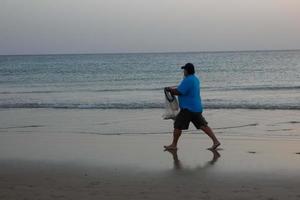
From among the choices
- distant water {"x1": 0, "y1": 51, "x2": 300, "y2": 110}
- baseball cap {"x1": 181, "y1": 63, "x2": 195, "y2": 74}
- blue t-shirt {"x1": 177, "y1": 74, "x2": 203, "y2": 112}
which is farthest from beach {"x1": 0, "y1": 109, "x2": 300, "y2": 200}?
distant water {"x1": 0, "y1": 51, "x2": 300, "y2": 110}

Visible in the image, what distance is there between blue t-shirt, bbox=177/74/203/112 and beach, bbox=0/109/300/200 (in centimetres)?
76

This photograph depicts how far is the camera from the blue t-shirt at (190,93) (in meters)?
8.67

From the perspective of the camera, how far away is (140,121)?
13.5 m

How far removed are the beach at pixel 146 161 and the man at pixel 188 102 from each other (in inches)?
15.8

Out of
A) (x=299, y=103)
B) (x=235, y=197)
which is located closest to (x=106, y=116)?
(x=299, y=103)

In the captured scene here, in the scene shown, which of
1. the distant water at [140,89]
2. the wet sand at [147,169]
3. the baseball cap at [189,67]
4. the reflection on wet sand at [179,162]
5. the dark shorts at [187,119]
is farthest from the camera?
Answer: the distant water at [140,89]

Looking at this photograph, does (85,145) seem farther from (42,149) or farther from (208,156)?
(208,156)

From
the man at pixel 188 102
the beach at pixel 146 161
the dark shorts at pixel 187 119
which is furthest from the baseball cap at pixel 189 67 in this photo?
the beach at pixel 146 161

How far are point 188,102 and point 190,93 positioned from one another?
0.16 m

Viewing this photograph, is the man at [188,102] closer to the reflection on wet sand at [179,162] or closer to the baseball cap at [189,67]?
the baseball cap at [189,67]

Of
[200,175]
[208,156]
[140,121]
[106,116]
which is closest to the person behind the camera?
[200,175]

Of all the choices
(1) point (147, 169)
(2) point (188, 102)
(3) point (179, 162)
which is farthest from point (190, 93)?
(1) point (147, 169)

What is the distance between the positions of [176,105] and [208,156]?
137cm

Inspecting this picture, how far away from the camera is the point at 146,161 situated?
793 centimetres
